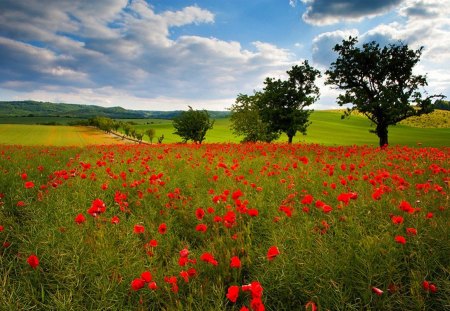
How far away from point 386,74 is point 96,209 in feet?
88.6

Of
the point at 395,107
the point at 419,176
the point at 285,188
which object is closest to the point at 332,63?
the point at 395,107

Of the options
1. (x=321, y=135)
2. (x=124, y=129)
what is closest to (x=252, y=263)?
(x=321, y=135)

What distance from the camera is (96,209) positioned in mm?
3566

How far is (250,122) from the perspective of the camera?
135 feet

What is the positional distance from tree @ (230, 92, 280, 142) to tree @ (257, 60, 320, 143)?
213 cm

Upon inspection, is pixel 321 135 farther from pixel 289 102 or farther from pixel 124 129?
pixel 124 129

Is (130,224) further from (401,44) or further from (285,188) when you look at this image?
(401,44)

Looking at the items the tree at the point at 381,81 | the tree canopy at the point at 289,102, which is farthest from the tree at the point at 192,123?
the tree at the point at 381,81

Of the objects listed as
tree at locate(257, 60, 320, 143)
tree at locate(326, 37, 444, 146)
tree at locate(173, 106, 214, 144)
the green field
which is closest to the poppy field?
tree at locate(326, 37, 444, 146)

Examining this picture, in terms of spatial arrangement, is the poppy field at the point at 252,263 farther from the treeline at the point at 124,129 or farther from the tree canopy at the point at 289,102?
the treeline at the point at 124,129

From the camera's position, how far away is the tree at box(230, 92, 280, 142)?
127 feet

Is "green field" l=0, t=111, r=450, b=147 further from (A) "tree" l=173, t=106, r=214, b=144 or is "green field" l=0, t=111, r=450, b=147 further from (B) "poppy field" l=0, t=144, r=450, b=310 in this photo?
(B) "poppy field" l=0, t=144, r=450, b=310

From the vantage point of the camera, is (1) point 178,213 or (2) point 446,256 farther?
(1) point 178,213

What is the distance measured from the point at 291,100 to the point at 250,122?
23.3 ft
